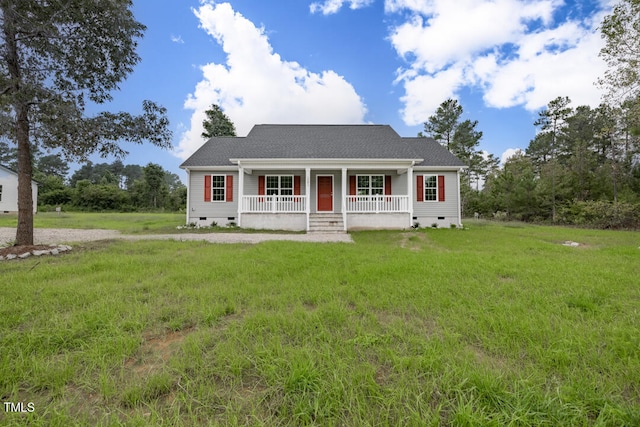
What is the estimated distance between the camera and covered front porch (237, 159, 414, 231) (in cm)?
1198

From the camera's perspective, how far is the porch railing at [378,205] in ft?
40.0

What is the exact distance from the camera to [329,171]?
43.9 feet

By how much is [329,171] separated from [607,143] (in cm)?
2733

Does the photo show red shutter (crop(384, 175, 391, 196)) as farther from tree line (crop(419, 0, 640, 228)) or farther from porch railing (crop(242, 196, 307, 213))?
tree line (crop(419, 0, 640, 228))

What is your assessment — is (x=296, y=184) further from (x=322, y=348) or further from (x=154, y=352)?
(x=322, y=348)

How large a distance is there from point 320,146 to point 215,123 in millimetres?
17857

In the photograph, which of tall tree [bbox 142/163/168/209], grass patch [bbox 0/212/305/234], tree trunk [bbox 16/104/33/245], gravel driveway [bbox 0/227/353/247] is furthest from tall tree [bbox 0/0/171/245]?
tall tree [bbox 142/163/168/209]

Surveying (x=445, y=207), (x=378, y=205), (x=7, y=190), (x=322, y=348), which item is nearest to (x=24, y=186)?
(x=322, y=348)

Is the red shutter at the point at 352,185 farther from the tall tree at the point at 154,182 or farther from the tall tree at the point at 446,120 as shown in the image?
the tall tree at the point at 154,182

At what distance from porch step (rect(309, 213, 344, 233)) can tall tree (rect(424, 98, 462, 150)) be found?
19989mm

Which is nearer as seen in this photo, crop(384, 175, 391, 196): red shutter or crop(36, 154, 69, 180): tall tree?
crop(384, 175, 391, 196): red shutter

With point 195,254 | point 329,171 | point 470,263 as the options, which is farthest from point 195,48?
point 470,263

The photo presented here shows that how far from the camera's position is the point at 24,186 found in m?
6.63

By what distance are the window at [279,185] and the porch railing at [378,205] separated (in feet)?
10.9
